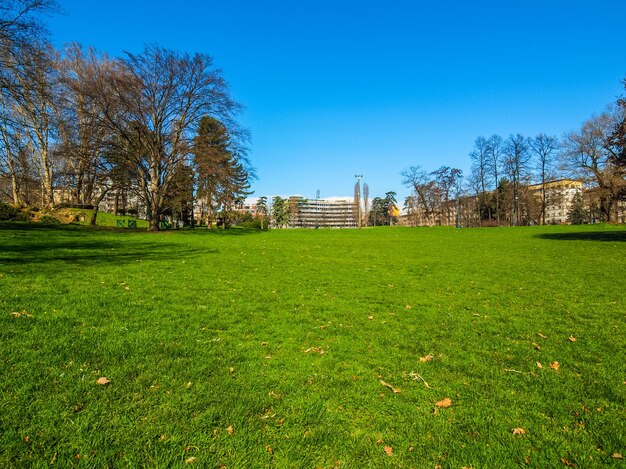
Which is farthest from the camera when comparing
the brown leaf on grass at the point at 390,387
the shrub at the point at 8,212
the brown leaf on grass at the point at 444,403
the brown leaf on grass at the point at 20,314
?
the shrub at the point at 8,212

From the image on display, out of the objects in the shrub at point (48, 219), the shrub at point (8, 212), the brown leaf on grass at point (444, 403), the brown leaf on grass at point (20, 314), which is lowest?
the brown leaf on grass at point (444, 403)

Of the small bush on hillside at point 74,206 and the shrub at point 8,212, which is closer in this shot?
the shrub at point 8,212

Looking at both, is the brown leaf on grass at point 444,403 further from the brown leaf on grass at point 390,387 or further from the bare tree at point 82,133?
the bare tree at point 82,133

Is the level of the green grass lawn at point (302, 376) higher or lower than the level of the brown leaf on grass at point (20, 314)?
lower

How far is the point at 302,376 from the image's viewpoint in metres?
4.18

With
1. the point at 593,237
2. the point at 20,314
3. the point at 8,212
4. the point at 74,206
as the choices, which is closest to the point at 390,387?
the point at 20,314

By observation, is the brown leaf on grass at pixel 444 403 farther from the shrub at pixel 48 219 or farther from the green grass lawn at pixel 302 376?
the shrub at pixel 48 219

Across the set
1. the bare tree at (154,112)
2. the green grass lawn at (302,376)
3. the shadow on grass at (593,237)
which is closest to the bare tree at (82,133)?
the bare tree at (154,112)

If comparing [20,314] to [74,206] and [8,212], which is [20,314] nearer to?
[8,212]

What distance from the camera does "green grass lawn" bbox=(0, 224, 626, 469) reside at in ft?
9.36

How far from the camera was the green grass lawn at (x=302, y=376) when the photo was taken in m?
2.85

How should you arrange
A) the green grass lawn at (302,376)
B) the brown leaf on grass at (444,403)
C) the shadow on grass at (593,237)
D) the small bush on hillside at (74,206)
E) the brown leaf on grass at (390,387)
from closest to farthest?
the green grass lawn at (302,376) → the brown leaf on grass at (444,403) → the brown leaf on grass at (390,387) → the shadow on grass at (593,237) → the small bush on hillside at (74,206)

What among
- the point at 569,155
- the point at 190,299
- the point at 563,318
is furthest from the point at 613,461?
the point at 569,155

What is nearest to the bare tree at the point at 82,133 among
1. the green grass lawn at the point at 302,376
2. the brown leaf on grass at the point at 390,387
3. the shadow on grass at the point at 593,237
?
the green grass lawn at the point at 302,376
